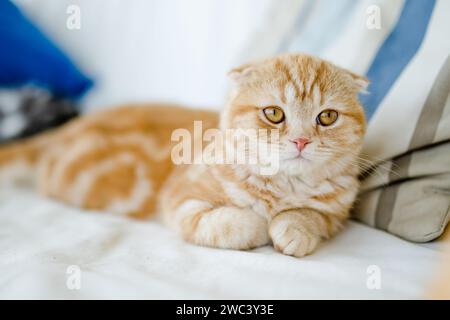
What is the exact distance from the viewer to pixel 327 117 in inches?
49.8

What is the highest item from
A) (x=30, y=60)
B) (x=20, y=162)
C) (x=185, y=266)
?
(x=30, y=60)

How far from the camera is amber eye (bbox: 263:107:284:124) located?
123cm

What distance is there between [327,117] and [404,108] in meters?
0.29

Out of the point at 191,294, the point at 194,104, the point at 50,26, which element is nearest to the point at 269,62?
the point at 191,294

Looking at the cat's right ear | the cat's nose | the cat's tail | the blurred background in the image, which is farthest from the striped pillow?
the cat's tail

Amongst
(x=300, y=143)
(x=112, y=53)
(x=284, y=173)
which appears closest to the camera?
(x=300, y=143)

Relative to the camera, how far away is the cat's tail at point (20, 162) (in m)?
1.94

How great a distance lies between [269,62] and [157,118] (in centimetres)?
65

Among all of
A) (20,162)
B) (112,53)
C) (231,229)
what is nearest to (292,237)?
(231,229)

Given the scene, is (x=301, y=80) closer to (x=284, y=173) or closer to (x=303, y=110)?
(x=303, y=110)

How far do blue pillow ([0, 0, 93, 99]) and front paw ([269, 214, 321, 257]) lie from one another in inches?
71.2

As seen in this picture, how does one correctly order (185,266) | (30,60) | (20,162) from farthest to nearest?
(30,60) → (20,162) → (185,266)
